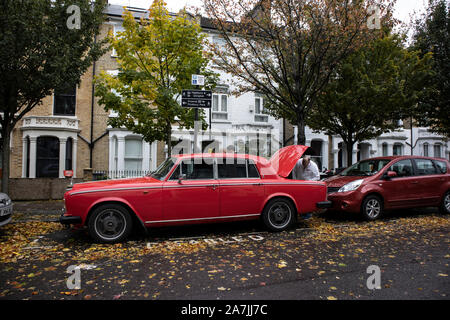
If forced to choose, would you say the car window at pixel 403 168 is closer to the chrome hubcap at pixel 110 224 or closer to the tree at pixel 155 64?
the tree at pixel 155 64

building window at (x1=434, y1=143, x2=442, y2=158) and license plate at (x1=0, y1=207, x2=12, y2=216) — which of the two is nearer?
license plate at (x1=0, y1=207, x2=12, y2=216)

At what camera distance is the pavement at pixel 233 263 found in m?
3.39

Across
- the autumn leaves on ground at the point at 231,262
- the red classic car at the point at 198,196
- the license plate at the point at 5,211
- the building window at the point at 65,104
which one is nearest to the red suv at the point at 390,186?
the autumn leaves on ground at the point at 231,262

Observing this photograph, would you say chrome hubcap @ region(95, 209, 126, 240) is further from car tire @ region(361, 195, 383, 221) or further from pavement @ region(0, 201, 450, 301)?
car tire @ region(361, 195, 383, 221)

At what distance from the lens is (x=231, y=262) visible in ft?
14.6

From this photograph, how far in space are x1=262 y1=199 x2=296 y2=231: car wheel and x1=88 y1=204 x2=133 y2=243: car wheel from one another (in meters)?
2.93

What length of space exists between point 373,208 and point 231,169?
4157mm

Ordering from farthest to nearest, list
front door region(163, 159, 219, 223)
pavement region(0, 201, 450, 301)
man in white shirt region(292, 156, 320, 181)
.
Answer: man in white shirt region(292, 156, 320, 181) < front door region(163, 159, 219, 223) < pavement region(0, 201, 450, 301)

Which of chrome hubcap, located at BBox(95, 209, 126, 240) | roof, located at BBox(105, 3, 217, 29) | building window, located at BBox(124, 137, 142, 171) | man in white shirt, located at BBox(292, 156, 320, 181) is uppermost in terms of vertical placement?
roof, located at BBox(105, 3, 217, 29)

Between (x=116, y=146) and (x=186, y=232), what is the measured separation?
12584 millimetres

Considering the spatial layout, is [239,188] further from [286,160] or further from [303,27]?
[303,27]

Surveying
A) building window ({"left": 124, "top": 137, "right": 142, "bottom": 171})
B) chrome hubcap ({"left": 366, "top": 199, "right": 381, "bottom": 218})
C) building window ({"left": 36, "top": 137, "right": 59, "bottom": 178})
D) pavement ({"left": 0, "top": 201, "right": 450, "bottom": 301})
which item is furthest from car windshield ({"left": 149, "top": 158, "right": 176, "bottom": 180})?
building window ({"left": 36, "top": 137, "right": 59, "bottom": 178})

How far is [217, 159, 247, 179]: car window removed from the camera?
20.4 feet

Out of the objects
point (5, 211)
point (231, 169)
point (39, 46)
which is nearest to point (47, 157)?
point (39, 46)
